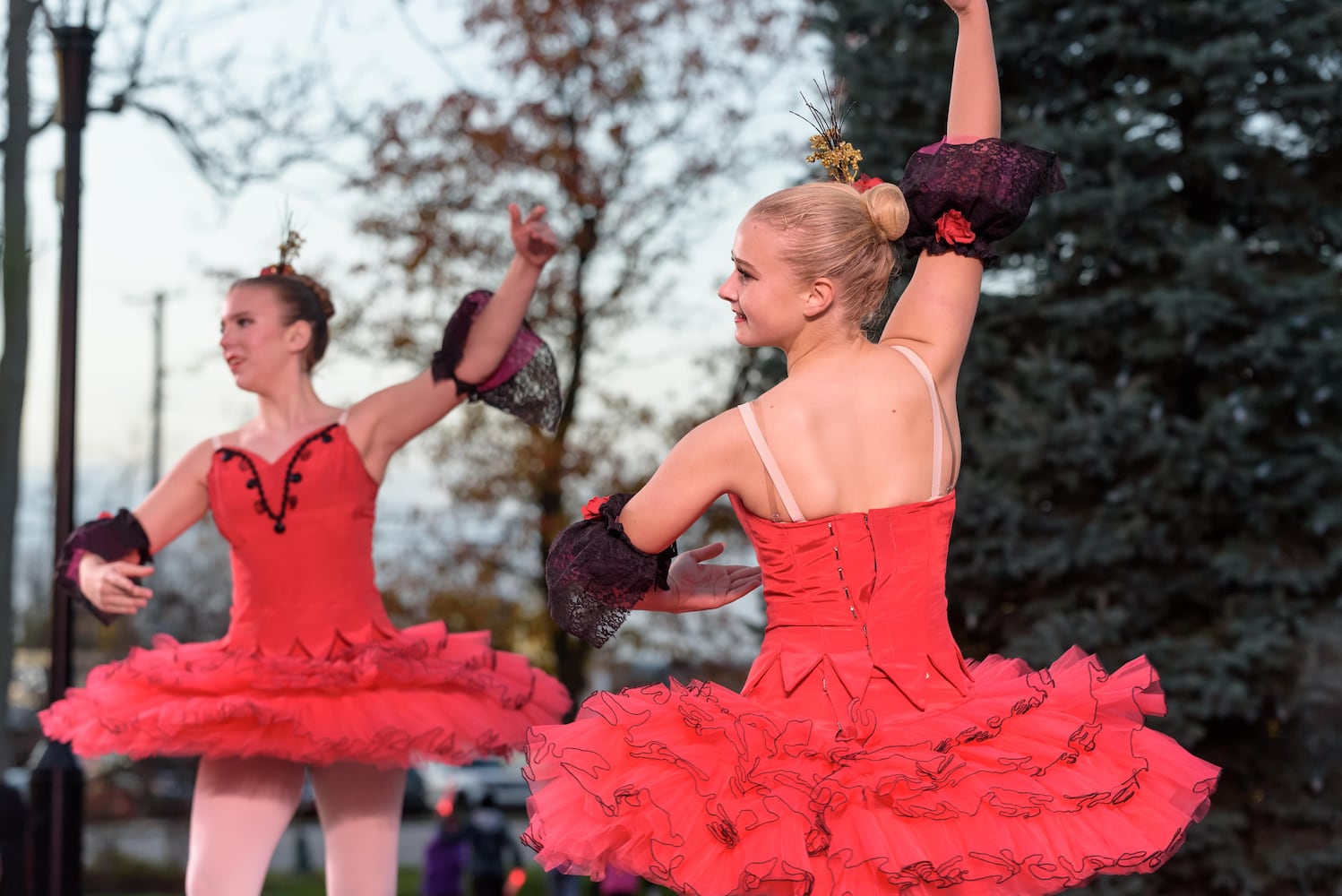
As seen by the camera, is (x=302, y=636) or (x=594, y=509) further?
(x=302, y=636)

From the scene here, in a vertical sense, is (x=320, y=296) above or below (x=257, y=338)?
above

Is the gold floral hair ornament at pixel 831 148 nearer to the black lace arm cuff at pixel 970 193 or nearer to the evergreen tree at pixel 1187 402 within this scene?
the black lace arm cuff at pixel 970 193

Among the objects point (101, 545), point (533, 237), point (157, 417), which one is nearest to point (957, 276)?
point (533, 237)

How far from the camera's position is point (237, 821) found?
13.5ft

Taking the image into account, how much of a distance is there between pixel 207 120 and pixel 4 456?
10.4 ft

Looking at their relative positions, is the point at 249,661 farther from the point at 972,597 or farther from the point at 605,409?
the point at 605,409

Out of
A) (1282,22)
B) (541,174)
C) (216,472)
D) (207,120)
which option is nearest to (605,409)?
(541,174)

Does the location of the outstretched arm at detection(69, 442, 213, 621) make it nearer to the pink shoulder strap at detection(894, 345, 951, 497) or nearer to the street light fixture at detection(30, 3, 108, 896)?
the street light fixture at detection(30, 3, 108, 896)

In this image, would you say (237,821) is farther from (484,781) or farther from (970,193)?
(484,781)

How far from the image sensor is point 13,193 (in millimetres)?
10406

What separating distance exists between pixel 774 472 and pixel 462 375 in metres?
1.97

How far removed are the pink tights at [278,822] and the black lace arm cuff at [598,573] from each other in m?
1.58

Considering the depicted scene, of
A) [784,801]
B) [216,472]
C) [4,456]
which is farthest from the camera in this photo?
[4,456]

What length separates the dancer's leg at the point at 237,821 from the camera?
4023 millimetres
